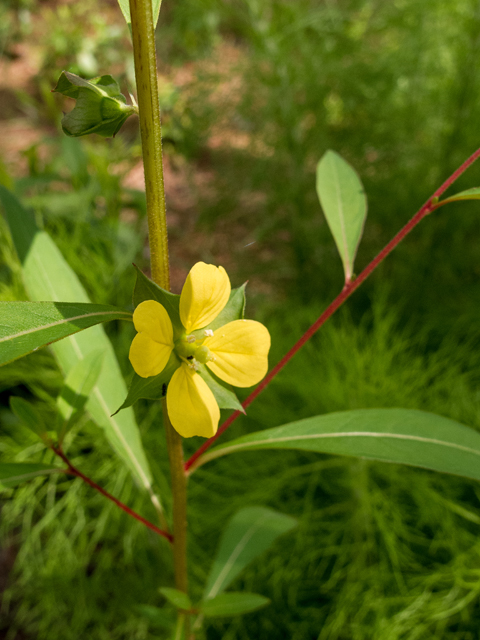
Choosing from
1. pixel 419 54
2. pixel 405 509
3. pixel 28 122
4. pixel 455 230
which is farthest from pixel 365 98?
pixel 28 122

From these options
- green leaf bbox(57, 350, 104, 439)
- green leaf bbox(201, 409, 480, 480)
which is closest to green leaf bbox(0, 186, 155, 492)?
green leaf bbox(57, 350, 104, 439)

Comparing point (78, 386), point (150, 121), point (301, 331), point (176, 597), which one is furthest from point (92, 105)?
point (301, 331)

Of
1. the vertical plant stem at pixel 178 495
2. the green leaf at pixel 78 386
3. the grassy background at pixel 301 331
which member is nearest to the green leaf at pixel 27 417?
the green leaf at pixel 78 386

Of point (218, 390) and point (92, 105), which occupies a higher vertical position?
point (92, 105)

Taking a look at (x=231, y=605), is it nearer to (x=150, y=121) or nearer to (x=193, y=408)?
(x=193, y=408)

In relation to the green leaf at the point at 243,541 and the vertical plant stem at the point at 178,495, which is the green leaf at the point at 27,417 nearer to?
the vertical plant stem at the point at 178,495
